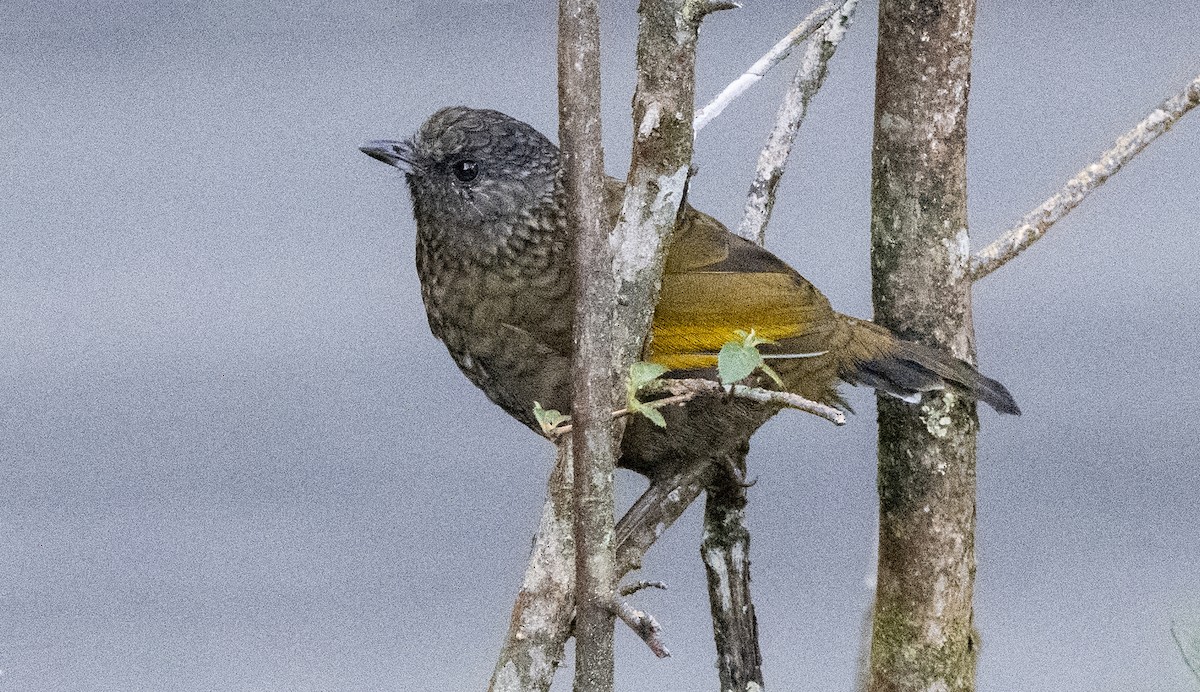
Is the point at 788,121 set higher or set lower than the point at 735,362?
higher

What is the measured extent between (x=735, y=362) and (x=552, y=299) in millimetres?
736

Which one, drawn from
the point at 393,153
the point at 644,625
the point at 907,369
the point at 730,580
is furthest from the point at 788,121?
the point at 644,625

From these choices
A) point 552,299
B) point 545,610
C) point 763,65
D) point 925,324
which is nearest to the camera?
point 545,610

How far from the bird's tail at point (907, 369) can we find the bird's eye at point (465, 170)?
0.64 meters

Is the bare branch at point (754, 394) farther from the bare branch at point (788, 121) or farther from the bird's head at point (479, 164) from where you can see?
the bare branch at point (788, 121)

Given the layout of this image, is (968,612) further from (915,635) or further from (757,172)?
(757,172)

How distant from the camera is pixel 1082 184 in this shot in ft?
7.70

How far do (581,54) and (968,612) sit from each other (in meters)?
1.27

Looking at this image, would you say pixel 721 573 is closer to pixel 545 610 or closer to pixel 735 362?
pixel 545 610

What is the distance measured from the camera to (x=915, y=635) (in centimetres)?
238

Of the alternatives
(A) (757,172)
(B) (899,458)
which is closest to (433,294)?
(A) (757,172)

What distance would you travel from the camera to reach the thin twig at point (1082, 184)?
233cm

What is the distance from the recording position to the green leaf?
62.6 inches

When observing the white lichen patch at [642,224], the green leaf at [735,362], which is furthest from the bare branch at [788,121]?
the green leaf at [735,362]
